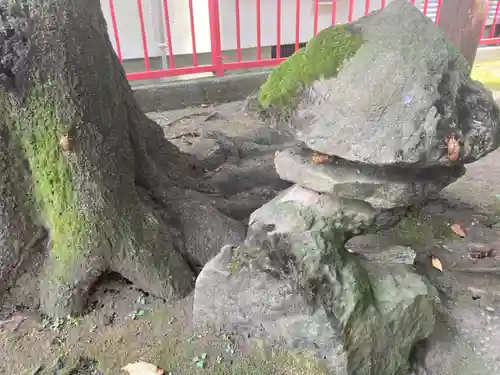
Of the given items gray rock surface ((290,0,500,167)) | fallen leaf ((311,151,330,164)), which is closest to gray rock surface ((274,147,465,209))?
fallen leaf ((311,151,330,164))

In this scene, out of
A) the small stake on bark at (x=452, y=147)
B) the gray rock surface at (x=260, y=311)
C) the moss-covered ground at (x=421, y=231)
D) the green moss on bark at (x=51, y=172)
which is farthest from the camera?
the moss-covered ground at (x=421, y=231)

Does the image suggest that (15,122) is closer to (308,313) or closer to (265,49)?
(308,313)

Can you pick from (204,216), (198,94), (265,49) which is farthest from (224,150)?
(265,49)

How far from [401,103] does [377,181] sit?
0.34 metres

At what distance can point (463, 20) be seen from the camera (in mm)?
4926

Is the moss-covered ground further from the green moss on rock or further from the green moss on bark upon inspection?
the green moss on bark

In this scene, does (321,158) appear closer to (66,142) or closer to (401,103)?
(401,103)

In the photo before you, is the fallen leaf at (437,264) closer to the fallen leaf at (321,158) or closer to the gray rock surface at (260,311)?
the gray rock surface at (260,311)

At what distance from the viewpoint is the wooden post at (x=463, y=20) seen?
16.1 ft

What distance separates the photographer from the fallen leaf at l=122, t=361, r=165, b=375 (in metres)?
2.13

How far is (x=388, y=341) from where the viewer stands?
7.09 ft

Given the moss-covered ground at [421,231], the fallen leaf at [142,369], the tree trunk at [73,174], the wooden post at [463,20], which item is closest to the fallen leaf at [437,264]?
the moss-covered ground at [421,231]

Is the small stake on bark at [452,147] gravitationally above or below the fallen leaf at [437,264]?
above

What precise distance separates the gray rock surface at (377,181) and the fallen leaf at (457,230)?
3.80 feet
